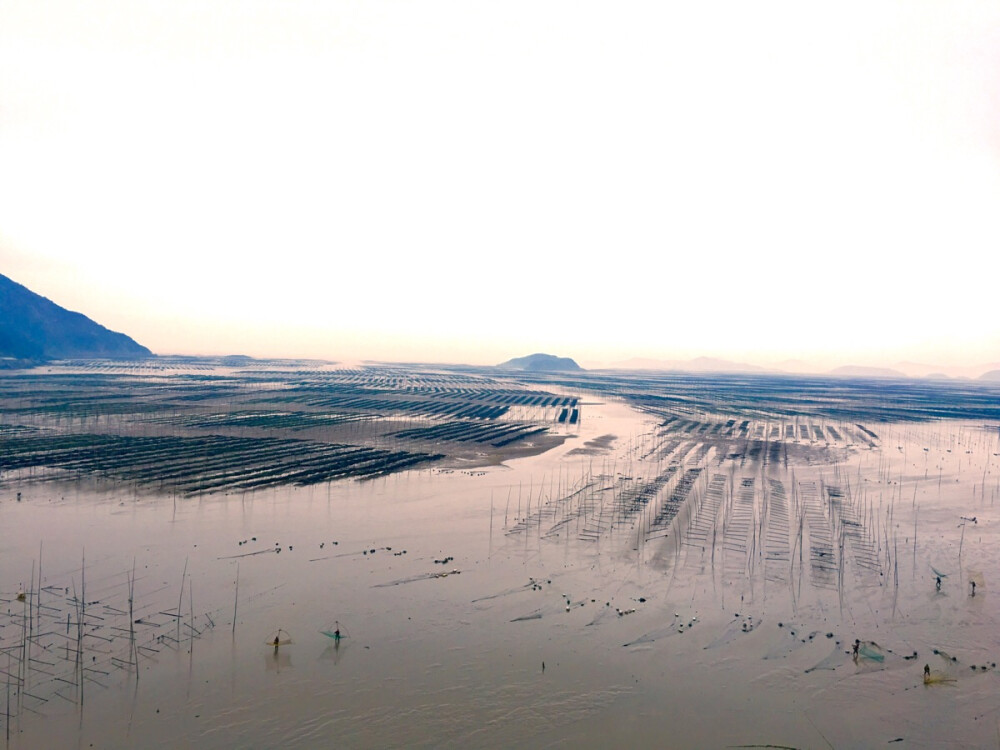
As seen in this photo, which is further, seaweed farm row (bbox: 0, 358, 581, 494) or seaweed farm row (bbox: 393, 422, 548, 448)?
seaweed farm row (bbox: 393, 422, 548, 448)

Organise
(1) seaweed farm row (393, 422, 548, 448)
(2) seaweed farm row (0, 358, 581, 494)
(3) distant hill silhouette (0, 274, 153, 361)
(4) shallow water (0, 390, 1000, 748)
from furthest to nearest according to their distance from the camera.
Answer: (3) distant hill silhouette (0, 274, 153, 361) → (1) seaweed farm row (393, 422, 548, 448) → (2) seaweed farm row (0, 358, 581, 494) → (4) shallow water (0, 390, 1000, 748)

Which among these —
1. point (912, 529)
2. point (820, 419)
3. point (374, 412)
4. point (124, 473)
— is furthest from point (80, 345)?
point (912, 529)

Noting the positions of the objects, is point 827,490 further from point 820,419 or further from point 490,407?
point 490,407

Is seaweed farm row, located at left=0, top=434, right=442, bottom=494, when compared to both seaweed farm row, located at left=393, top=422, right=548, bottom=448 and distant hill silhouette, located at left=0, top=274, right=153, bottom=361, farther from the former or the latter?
distant hill silhouette, located at left=0, top=274, right=153, bottom=361

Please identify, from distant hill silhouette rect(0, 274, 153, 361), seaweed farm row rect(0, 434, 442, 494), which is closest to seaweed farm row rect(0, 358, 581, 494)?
seaweed farm row rect(0, 434, 442, 494)

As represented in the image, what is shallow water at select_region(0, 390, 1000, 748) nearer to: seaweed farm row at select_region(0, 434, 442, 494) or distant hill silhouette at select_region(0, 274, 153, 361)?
seaweed farm row at select_region(0, 434, 442, 494)

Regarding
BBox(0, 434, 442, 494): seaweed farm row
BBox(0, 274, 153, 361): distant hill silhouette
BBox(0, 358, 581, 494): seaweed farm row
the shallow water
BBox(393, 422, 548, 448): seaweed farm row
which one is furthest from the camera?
BBox(0, 274, 153, 361): distant hill silhouette

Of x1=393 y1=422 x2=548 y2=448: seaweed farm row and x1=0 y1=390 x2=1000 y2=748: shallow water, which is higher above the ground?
x1=393 y1=422 x2=548 y2=448: seaweed farm row

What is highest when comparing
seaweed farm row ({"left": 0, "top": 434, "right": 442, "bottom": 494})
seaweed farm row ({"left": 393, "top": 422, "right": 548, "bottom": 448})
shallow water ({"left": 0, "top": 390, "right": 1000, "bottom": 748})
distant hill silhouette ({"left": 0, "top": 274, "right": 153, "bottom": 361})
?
distant hill silhouette ({"left": 0, "top": 274, "right": 153, "bottom": 361})
